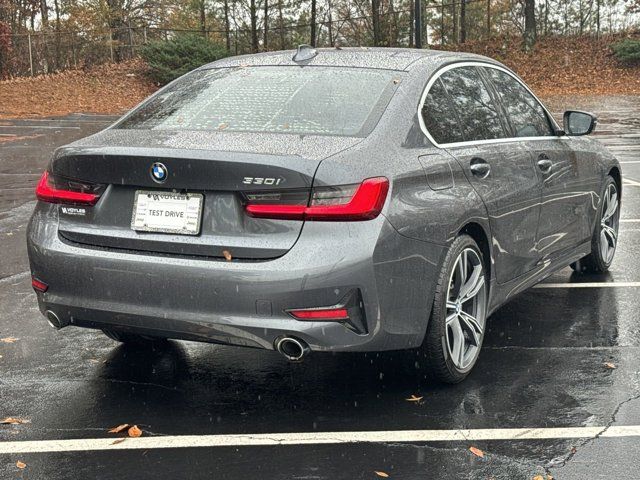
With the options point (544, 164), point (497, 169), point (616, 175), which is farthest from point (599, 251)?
point (497, 169)

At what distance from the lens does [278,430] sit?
4.18 metres

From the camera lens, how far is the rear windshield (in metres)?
4.52

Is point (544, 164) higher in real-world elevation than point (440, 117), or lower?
lower

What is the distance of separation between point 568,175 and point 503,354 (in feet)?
4.79

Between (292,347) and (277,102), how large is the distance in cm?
133

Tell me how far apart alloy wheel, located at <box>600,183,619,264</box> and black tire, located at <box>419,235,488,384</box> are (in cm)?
277

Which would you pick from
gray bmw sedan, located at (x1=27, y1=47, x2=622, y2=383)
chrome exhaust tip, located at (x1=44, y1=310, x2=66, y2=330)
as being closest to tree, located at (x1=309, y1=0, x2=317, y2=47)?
gray bmw sedan, located at (x1=27, y1=47, x2=622, y2=383)

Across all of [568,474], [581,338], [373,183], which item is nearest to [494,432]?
[568,474]

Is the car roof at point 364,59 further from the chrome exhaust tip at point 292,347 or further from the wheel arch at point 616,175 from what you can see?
the wheel arch at point 616,175

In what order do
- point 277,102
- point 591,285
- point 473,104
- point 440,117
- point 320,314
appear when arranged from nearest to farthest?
point 320,314
point 277,102
point 440,117
point 473,104
point 591,285

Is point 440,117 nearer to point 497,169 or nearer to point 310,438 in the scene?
point 497,169

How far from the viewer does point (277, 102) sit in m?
4.76

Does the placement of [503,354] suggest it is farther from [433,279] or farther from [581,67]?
[581,67]

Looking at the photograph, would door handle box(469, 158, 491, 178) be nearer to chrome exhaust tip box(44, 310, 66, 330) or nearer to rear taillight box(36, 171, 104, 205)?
rear taillight box(36, 171, 104, 205)
